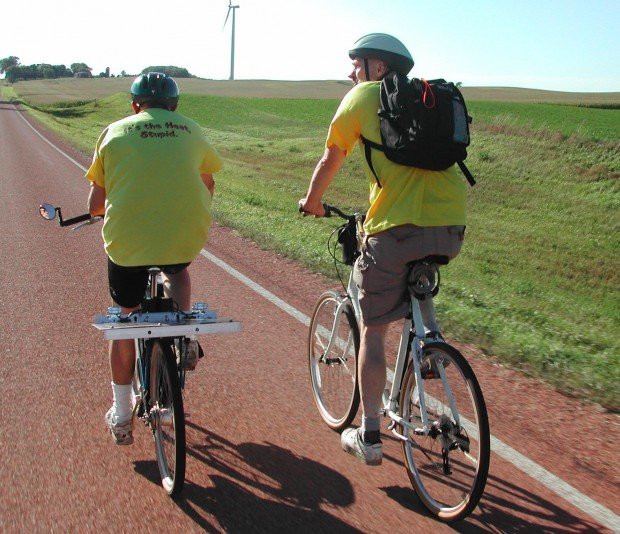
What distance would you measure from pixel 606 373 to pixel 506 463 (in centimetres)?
179

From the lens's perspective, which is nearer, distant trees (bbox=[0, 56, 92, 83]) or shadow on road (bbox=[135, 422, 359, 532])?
shadow on road (bbox=[135, 422, 359, 532])

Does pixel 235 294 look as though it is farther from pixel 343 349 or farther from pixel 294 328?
pixel 343 349

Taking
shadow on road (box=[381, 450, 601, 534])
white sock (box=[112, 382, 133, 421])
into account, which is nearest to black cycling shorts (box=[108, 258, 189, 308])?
white sock (box=[112, 382, 133, 421])

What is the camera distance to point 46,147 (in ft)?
103

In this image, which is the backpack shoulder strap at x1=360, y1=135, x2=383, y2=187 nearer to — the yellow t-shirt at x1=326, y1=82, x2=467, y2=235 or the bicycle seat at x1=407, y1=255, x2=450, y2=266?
the yellow t-shirt at x1=326, y1=82, x2=467, y2=235

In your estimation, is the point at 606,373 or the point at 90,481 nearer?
the point at 90,481

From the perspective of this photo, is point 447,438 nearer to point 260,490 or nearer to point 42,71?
point 260,490

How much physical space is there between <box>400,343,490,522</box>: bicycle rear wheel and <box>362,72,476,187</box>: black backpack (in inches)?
33.3

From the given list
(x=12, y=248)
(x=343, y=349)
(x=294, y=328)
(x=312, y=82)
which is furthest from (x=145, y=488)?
(x=312, y=82)

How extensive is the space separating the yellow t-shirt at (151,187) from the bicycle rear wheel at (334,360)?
1.20 m

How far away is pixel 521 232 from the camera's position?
68.5 ft

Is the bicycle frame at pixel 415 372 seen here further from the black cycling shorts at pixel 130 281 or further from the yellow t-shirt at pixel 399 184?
the black cycling shorts at pixel 130 281

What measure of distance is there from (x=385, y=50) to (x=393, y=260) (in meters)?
0.98

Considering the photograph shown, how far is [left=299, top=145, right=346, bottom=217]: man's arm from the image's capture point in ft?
12.5
